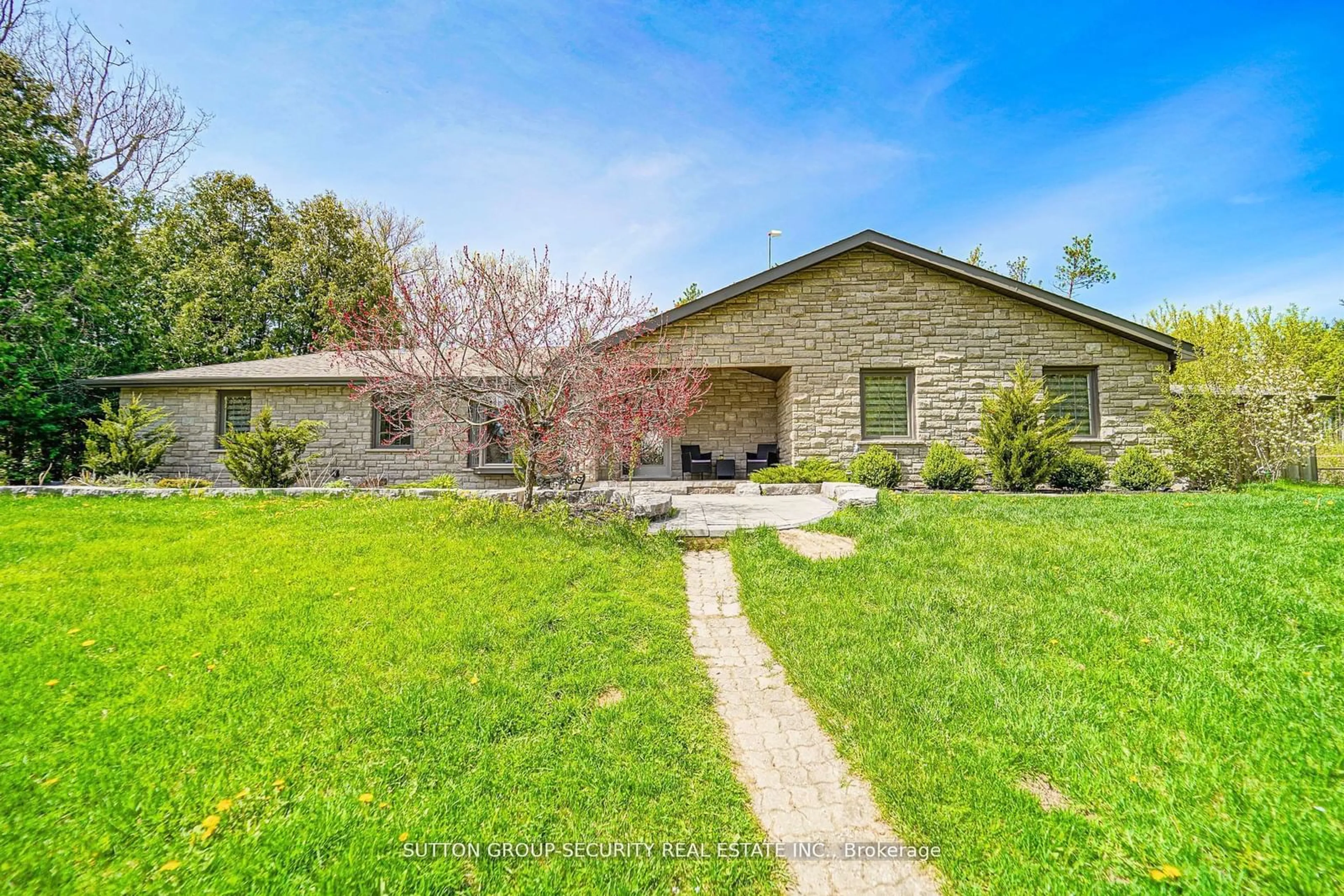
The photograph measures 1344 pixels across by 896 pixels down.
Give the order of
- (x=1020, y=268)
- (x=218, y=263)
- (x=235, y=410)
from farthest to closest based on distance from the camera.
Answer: (x=1020, y=268) < (x=218, y=263) < (x=235, y=410)

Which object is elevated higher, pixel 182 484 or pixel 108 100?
pixel 108 100

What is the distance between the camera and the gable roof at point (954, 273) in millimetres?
11445

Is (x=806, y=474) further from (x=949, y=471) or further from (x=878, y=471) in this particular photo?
(x=949, y=471)

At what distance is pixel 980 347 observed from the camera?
11.9 meters

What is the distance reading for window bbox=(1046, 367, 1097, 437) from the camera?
38.9 ft

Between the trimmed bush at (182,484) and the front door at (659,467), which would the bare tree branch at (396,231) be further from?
the front door at (659,467)

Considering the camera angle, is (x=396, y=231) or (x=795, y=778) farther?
(x=396, y=231)

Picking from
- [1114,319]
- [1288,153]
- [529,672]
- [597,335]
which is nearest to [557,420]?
[597,335]

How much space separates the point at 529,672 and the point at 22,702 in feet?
8.57

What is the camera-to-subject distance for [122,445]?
11.3 m

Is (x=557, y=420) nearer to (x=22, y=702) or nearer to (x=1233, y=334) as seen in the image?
(x=22, y=702)

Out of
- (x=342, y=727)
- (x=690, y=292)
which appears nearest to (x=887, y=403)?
(x=342, y=727)

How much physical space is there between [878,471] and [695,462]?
14.8 feet

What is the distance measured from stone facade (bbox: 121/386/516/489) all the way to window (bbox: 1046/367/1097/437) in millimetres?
13072
